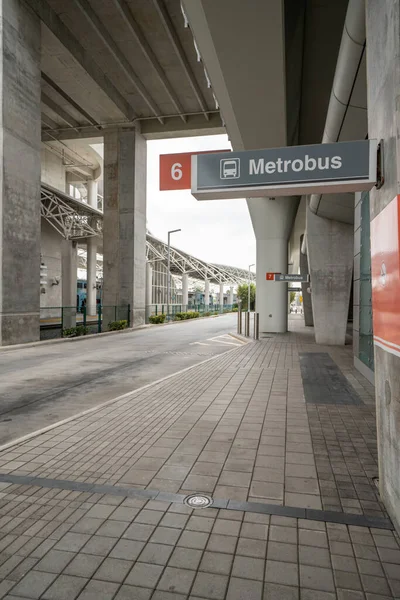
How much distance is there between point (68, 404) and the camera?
7.67 m

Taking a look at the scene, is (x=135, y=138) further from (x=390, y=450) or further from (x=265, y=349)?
(x=390, y=450)

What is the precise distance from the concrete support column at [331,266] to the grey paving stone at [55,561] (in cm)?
1560

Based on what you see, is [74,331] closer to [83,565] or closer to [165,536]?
[165,536]

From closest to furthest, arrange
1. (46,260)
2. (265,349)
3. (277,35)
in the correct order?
(277,35), (265,349), (46,260)

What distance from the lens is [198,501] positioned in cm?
380

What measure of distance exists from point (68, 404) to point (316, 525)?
5404 millimetres

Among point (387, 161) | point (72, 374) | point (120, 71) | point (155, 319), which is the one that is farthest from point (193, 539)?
point (155, 319)

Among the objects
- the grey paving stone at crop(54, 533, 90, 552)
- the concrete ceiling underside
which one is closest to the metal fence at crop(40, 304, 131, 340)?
the concrete ceiling underside

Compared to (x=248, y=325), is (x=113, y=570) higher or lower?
lower

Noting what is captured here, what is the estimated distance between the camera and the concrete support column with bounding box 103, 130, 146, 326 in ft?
92.8

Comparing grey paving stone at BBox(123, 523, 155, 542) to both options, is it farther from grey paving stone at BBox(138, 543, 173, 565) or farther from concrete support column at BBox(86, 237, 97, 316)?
concrete support column at BBox(86, 237, 97, 316)

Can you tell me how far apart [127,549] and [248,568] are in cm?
88

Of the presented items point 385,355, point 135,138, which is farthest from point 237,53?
point 135,138

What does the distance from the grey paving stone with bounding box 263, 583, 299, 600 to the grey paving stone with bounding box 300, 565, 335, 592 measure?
97mm
